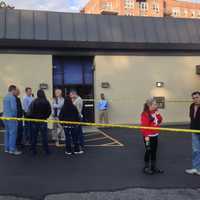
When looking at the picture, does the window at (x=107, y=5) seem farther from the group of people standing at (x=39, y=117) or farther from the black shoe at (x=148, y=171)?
the black shoe at (x=148, y=171)

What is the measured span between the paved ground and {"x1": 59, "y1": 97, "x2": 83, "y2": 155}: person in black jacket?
347mm

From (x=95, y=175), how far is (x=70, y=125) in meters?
2.64

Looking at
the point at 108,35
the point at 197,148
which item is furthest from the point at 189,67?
the point at 197,148

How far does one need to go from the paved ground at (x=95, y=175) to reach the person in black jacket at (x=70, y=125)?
0.35m

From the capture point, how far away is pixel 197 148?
342 inches

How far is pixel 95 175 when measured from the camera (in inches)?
336

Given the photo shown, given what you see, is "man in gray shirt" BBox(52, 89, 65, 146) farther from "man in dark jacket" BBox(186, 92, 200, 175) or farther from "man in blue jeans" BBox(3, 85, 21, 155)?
"man in dark jacket" BBox(186, 92, 200, 175)

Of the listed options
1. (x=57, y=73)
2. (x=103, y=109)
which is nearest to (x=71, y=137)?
(x=103, y=109)

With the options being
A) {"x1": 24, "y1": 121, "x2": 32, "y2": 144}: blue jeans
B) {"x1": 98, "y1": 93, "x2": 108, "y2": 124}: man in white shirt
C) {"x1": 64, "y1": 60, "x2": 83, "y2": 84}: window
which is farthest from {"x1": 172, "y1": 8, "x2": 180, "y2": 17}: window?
{"x1": 24, "y1": 121, "x2": 32, "y2": 144}: blue jeans

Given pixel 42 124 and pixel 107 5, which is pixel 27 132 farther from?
pixel 107 5

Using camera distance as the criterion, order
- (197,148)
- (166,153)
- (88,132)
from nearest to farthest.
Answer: (197,148) → (166,153) → (88,132)

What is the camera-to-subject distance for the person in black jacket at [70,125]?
10867mm

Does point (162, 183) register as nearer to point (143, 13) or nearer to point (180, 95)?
point (180, 95)

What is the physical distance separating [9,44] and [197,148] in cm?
1173
